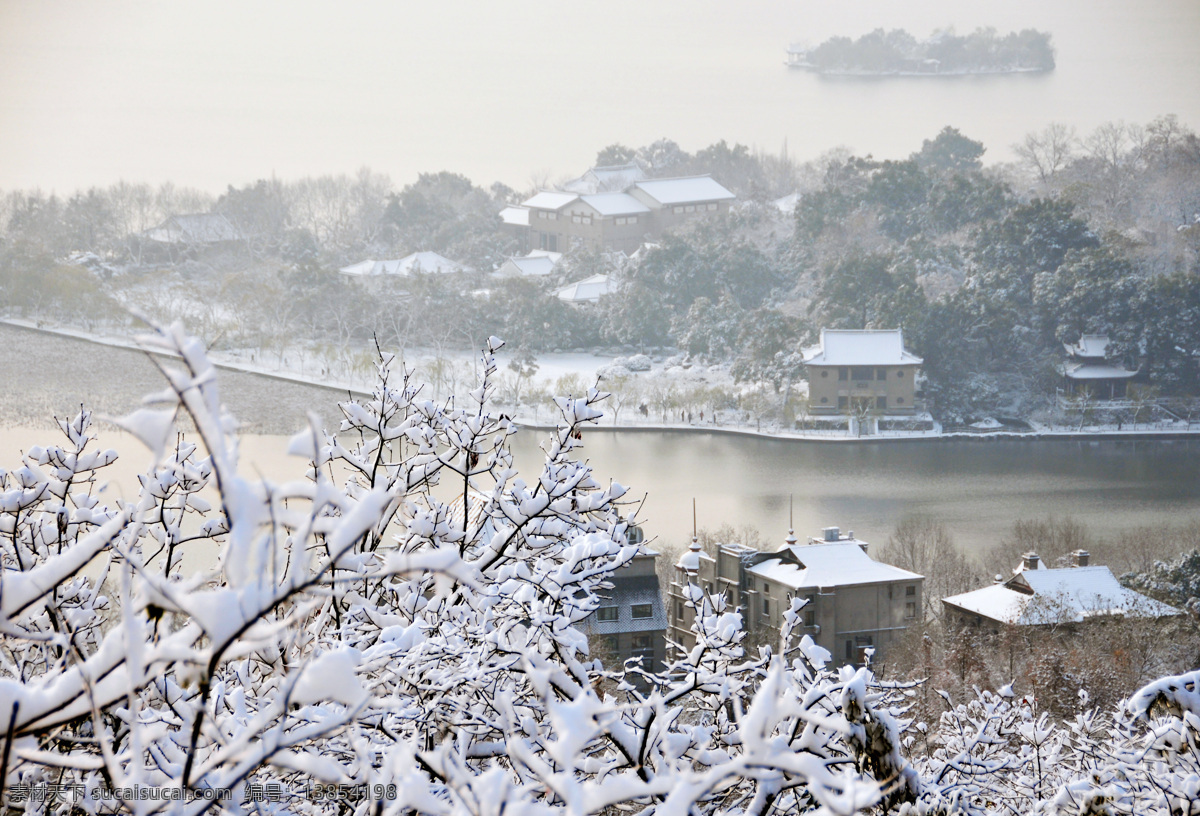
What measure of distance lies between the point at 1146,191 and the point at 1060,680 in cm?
1340

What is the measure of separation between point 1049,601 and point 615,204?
12020mm

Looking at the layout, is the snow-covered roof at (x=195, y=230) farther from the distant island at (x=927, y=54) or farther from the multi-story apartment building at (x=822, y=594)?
the distant island at (x=927, y=54)

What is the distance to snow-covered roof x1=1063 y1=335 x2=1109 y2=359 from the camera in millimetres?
11258

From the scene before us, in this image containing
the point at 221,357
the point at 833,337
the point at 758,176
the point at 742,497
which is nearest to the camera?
the point at 742,497

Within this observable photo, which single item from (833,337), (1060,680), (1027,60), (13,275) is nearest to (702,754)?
(1060,680)

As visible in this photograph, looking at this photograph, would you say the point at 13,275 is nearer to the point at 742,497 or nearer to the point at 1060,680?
the point at 742,497

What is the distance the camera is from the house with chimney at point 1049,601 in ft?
17.7

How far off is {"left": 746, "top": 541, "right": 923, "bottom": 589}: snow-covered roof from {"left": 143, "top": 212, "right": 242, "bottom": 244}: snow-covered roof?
1283 cm

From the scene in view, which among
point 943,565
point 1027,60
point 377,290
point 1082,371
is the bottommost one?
point 943,565

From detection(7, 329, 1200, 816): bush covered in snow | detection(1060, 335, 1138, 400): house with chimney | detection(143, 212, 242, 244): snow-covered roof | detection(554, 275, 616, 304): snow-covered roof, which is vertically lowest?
detection(1060, 335, 1138, 400): house with chimney

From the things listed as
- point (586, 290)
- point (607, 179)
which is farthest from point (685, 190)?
point (586, 290)

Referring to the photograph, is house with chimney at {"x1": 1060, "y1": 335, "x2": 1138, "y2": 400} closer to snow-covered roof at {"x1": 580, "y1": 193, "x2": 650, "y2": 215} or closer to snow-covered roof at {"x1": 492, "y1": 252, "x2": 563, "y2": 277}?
snow-covered roof at {"x1": 492, "y1": 252, "x2": 563, "y2": 277}

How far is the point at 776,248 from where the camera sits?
14.9 m

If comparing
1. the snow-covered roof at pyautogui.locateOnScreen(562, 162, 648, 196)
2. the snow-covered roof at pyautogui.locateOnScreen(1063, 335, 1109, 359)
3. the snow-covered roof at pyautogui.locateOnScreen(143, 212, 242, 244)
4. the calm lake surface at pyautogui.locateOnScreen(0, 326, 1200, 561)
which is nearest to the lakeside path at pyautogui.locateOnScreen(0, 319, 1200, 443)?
the calm lake surface at pyautogui.locateOnScreen(0, 326, 1200, 561)
